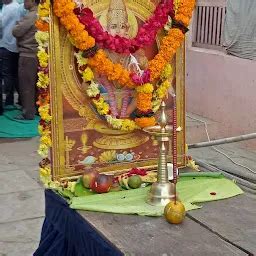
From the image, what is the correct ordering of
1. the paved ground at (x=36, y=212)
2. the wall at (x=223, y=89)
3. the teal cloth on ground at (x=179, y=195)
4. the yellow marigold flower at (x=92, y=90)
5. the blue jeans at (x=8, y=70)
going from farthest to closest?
the blue jeans at (x=8, y=70) < the wall at (x=223, y=89) < the yellow marigold flower at (x=92, y=90) < the teal cloth on ground at (x=179, y=195) < the paved ground at (x=36, y=212)

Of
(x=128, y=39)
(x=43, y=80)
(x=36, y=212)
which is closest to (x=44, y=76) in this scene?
(x=43, y=80)

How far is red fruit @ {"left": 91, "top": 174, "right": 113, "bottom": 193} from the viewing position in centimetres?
254

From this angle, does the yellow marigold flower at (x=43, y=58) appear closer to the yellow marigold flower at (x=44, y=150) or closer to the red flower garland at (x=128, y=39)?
the red flower garland at (x=128, y=39)

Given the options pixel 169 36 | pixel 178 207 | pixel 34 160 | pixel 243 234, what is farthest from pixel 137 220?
pixel 34 160

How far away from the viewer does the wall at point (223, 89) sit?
19.2 ft

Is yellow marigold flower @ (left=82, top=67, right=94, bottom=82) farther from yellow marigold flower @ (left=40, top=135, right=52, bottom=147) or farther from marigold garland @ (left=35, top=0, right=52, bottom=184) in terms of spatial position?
yellow marigold flower @ (left=40, top=135, right=52, bottom=147)

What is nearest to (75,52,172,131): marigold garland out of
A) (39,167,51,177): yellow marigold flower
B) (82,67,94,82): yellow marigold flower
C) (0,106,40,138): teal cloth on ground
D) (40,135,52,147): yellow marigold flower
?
(82,67,94,82): yellow marigold flower

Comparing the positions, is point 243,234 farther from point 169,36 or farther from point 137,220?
point 169,36

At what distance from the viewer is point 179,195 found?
254 cm

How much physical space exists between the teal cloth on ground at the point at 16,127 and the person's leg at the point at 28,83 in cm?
16

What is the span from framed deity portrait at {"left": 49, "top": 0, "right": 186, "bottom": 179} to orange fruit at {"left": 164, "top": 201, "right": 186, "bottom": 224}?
1.94ft

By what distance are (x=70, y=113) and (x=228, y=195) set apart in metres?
0.87

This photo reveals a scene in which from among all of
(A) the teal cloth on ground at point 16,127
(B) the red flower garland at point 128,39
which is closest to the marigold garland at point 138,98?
(B) the red flower garland at point 128,39

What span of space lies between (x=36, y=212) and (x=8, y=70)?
414 centimetres
